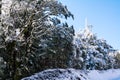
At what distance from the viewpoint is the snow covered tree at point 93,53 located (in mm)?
29597

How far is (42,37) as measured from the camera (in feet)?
56.4

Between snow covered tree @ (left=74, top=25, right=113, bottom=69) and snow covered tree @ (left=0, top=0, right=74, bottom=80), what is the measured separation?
9177 mm

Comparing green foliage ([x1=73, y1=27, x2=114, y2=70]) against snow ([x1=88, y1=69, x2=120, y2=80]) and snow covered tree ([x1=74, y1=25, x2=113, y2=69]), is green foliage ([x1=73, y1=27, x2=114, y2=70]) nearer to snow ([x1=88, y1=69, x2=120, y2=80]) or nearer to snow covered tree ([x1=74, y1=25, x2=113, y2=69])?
snow covered tree ([x1=74, y1=25, x2=113, y2=69])

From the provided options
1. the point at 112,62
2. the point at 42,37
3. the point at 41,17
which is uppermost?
the point at 41,17

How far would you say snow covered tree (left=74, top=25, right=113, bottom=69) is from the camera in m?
29.6

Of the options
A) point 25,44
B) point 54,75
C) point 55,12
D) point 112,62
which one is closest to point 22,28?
point 25,44

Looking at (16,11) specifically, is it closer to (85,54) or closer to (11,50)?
(11,50)

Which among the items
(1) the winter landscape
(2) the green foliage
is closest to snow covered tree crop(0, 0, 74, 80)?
(1) the winter landscape

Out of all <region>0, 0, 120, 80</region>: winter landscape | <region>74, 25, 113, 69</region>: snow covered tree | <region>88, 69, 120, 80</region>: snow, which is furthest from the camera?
<region>74, 25, 113, 69</region>: snow covered tree

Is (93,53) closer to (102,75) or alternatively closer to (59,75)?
(102,75)

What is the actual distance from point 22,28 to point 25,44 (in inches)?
42.8

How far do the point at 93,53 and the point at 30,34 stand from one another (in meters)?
18.6

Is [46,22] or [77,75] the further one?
[46,22]

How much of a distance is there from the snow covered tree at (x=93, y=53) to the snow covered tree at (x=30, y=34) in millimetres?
9177
